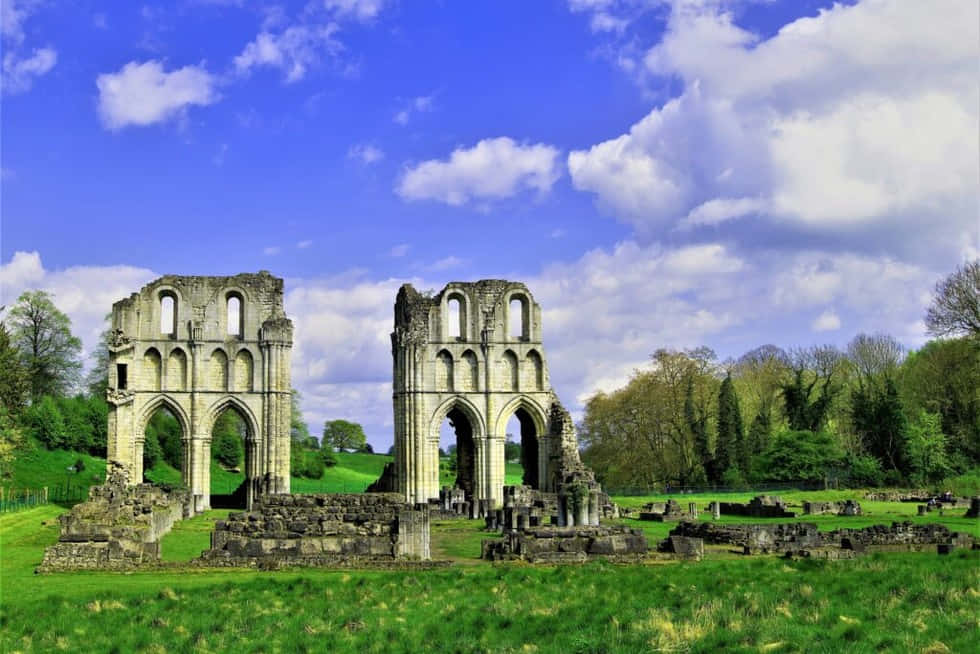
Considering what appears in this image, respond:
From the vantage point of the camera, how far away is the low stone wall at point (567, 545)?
71.3 ft

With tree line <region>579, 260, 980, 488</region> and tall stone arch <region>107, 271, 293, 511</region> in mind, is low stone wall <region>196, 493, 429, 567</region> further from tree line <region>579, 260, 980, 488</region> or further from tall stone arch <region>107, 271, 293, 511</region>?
tree line <region>579, 260, 980, 488</region>

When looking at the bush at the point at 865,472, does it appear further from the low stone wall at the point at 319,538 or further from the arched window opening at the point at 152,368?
the low stone wall at the point at 319,538

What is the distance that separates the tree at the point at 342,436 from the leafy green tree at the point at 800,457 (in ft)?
182

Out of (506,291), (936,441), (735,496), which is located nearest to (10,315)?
(506,291)

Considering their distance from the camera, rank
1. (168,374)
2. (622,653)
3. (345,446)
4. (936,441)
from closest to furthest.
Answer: (622,653)
(168,374)
(936,441)
(345,446)

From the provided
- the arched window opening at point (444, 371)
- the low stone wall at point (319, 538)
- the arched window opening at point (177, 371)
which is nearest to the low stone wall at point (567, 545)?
the low stone wall at point (319, 538)

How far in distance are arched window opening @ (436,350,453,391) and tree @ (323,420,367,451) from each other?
60.3 metres

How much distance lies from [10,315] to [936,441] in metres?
50.7

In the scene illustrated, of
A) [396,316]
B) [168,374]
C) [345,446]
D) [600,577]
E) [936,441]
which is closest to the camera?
[600,577]

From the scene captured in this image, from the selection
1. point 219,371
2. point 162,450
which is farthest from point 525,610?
point 162,450

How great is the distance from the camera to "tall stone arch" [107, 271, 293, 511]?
44500mm

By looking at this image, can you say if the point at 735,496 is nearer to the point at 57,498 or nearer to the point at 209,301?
the point at 209,301

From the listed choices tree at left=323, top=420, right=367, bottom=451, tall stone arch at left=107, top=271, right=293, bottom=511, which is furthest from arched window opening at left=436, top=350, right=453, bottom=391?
tree at left=323, top=420, right=367, bottom=451

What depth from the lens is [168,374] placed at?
148 ft
